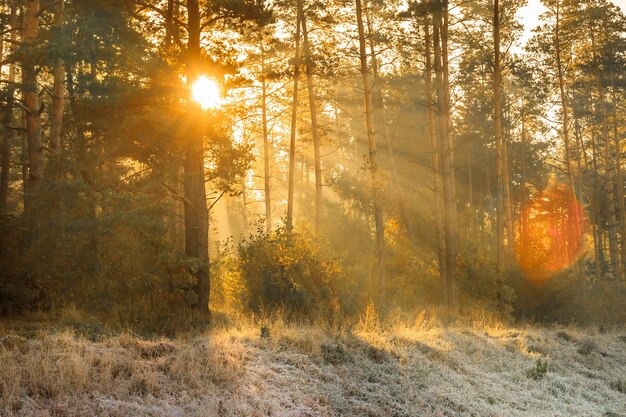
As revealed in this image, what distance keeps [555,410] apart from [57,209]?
11.2m

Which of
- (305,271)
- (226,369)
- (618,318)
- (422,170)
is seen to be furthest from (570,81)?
(226,369)

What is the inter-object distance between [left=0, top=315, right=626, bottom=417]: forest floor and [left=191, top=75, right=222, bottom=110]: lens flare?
21.8 feet

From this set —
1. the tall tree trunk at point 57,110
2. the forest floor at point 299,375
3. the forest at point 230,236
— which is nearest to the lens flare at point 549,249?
the forest at point 230,236

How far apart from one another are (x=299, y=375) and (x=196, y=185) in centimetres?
868

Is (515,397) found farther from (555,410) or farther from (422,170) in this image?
(422,170)

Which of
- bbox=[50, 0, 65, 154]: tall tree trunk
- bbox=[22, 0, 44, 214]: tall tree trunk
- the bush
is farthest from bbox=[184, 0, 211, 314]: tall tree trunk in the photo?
bbox=[22, 0, 44, 214]: tall tree trunk

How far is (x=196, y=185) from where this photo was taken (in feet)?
56.0

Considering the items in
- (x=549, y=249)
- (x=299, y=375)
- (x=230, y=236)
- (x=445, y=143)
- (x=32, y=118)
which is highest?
(x=32, y=118)

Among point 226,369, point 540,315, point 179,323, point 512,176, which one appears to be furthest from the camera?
point 512,176

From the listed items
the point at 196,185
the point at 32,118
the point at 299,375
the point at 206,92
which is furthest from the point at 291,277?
the point at 299,375

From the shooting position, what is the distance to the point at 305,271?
19.4 metres

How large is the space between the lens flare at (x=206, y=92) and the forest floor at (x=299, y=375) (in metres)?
6.66

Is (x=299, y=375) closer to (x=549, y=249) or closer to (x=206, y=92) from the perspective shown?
(x=206, y=92)

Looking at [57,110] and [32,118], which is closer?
[32,118]
